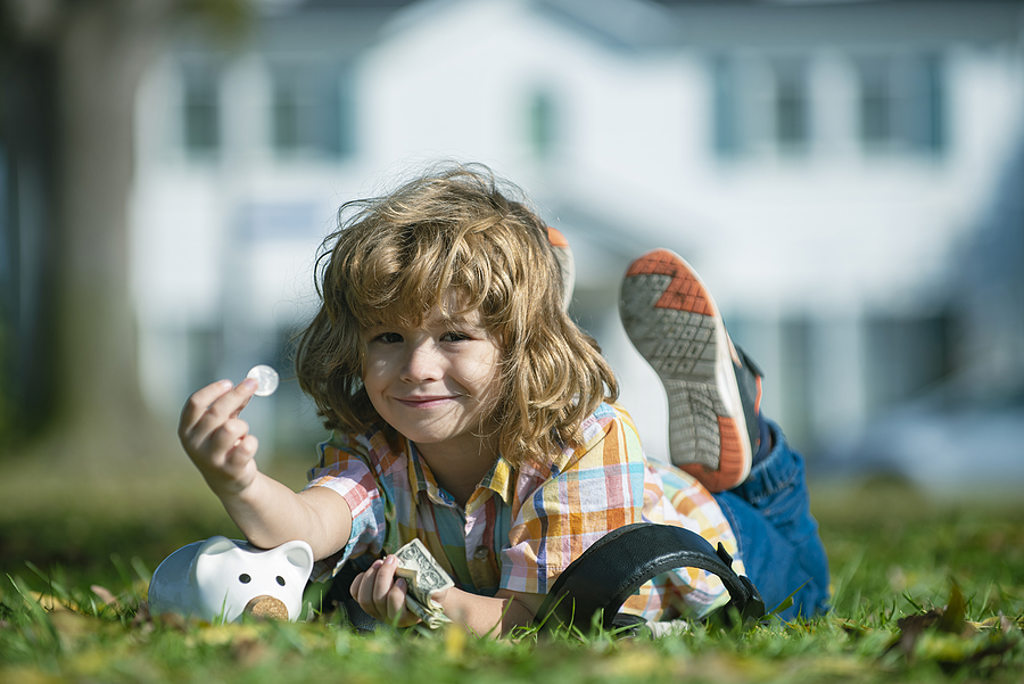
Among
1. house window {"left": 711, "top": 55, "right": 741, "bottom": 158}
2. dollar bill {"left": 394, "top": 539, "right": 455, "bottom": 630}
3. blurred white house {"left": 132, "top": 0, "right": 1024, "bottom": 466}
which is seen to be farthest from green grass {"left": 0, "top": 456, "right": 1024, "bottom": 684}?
house window {"left": 711, "top": 55, "right": 741, "bottom": 158}

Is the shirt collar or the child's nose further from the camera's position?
the shirt collar

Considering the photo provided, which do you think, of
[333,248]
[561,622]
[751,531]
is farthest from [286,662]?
[751,531]

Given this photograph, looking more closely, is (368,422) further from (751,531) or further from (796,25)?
(796,25)

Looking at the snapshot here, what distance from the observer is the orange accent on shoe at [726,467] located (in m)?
2.71

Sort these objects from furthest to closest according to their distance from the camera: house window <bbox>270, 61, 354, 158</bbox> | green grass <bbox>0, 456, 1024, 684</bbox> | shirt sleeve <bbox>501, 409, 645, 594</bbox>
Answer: house window <bbox>270, 61, 354, 158</bbox>
shirt sleeve <bbox>501, 409, 645, 594</bbox>
green grass <bbox>0, 456, 1024, 684</bbox>

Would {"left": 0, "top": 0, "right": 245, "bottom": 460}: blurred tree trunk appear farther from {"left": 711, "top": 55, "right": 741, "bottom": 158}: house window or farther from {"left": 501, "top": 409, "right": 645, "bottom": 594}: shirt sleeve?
{"left": 501, "top": 409, "right": 645, "bottom": 594}: shirt sleeve

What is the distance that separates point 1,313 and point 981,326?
45.6 ft

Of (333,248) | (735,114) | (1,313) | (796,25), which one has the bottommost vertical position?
(1,313)

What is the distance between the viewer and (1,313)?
49.6 feet

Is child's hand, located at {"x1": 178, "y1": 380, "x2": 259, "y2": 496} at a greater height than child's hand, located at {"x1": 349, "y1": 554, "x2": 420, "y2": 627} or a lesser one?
greater

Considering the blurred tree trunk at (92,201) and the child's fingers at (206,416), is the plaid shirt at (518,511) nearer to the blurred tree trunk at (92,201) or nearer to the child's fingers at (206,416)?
the child's fingers at (206,416)

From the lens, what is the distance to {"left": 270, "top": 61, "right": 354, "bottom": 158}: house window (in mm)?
15039

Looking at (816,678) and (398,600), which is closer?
(816,678)

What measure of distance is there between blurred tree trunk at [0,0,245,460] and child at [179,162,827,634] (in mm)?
7769
